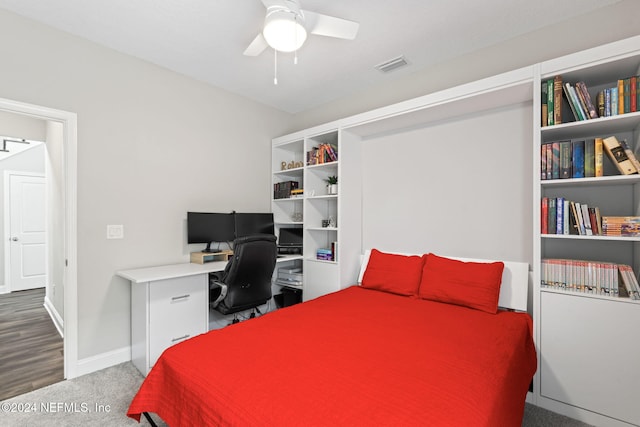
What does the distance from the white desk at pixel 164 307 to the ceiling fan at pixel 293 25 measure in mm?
1924

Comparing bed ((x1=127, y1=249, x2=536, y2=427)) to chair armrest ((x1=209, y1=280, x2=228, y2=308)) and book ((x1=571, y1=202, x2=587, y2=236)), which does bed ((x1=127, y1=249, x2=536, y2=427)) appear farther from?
chair armrest ((x1=209, y1=280, x2=228, y2=308))

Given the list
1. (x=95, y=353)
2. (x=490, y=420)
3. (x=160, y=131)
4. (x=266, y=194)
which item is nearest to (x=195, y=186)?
(x=160, y=131)

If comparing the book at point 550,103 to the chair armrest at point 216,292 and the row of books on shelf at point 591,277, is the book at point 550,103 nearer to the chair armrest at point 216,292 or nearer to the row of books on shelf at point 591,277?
the row of books on shelf at point 591,277

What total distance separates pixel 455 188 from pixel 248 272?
81.0 inches

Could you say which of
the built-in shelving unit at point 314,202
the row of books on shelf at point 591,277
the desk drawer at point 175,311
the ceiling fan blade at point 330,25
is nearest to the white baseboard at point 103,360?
the desk drawer at point 175,311

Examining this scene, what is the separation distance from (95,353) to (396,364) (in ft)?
8.44

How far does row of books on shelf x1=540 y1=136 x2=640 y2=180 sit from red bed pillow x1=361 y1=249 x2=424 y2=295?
121 cm

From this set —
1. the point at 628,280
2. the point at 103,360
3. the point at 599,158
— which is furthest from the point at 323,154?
the point at 103,360

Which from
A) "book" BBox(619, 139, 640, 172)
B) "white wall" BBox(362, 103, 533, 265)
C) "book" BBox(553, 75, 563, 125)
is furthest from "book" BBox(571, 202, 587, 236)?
"book" BBox(553, 75, 563, 125)

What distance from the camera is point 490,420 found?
3.54 feet

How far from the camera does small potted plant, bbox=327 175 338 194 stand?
338cm

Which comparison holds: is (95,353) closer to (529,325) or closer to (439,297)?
(439,297)

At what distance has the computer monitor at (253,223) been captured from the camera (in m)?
3.45

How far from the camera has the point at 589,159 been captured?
1942 millimetres
